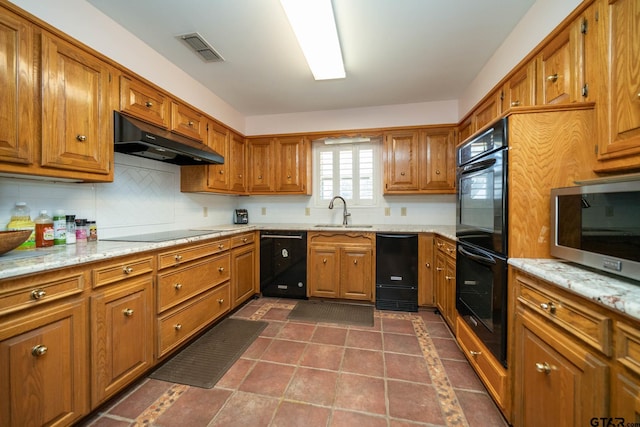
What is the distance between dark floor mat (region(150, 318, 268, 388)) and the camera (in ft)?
5.59

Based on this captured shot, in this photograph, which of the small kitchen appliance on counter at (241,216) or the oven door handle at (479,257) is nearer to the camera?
the oven door handle at (479,257)

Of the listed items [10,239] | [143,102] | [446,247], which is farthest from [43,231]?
[446,247]

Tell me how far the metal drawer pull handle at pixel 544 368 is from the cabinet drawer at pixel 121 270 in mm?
2188

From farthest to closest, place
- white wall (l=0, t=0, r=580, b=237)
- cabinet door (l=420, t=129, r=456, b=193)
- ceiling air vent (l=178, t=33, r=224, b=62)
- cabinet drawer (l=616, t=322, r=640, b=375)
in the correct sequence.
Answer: cabinet door (l=420, t=129, r=456, b=193)
ceiling air vent (l=178, t=33, r=224, b=62)
white wall (l=0, t=0, r=580, b=237)
cabinet drawer (l=616, t=322, r=640, b=375)

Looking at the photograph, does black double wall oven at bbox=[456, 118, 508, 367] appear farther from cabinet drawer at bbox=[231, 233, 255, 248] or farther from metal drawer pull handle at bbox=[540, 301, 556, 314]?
cabinet drawer at bbox=[231, 233, 255, 248]

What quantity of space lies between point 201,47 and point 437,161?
2788mm

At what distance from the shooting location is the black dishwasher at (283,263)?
3090 mm

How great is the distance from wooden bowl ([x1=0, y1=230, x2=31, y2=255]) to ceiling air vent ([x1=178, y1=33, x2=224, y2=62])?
1.74 m

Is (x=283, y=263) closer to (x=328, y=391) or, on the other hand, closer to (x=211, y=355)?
(x=211, y=355)

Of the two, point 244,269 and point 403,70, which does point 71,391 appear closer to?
point 244,269

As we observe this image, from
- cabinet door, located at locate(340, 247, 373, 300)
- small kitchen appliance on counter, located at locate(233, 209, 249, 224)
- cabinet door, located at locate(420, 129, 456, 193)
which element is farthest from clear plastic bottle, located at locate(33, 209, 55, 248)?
cabinet door, located at locate(420, 129, 456, 193)

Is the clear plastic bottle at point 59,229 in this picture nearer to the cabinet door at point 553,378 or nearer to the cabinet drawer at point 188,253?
the cabinet drawer at point 188,253

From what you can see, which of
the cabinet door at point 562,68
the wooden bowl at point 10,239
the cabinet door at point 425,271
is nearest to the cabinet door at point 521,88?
the cabinet door at point 562,68

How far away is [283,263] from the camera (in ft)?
10.3
